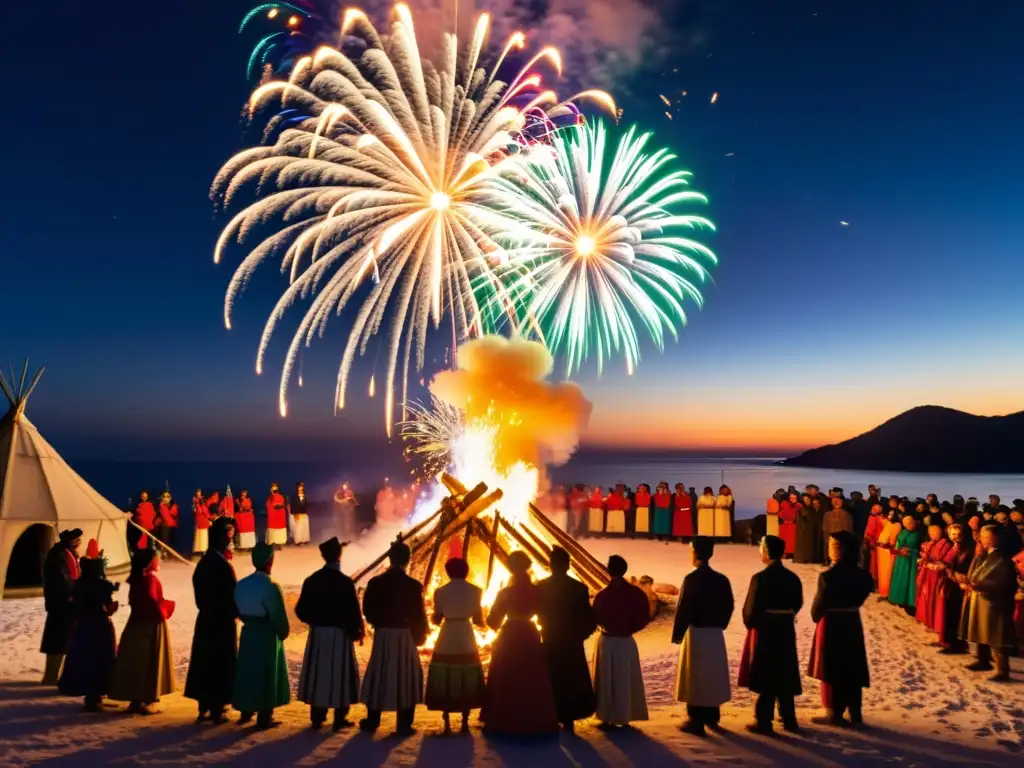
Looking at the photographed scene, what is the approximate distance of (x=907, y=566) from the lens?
1264 centimetres

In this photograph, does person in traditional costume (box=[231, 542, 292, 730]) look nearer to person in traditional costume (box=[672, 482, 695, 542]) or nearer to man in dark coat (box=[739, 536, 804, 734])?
man in dark coat (box=[739, 536, 804, 734])

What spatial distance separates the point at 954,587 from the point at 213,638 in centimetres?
900

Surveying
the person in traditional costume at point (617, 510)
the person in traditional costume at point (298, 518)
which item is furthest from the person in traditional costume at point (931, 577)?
the person in traditional costume at point (298, 518)

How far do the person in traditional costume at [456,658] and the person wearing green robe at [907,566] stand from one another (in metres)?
8.54

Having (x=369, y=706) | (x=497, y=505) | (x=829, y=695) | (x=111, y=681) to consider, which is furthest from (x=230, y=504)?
(x=829, y=695)

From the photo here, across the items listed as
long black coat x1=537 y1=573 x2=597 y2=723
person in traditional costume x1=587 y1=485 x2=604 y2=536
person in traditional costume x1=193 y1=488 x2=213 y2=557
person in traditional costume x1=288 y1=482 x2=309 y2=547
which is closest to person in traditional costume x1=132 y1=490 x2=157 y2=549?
person in traditional costume x1=193 y1=488 x2=213 y2=557

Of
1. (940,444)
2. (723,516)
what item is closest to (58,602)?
(723,516)

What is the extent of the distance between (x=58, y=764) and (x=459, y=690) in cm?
313

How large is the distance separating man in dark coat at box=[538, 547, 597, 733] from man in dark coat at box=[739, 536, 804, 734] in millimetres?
1489

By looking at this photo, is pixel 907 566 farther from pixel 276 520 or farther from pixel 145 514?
pixel 145 514

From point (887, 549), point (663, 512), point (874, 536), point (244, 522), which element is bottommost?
point (244, 522)

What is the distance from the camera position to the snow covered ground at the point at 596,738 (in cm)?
609

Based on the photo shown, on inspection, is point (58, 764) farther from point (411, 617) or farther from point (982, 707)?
point (982, 707)

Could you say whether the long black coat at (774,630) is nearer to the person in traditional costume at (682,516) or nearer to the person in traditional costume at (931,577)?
the person in traditional costume at (931,577)
